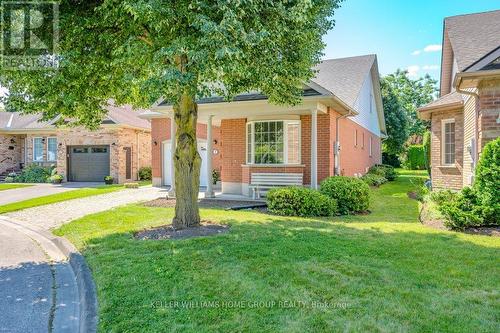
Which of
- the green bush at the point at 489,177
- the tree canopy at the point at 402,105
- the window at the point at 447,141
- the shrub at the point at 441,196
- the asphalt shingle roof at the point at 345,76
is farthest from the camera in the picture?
the tree canopy at the point at 402,105

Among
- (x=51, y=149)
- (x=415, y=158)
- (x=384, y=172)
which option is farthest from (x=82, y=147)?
(x=415, y=158)

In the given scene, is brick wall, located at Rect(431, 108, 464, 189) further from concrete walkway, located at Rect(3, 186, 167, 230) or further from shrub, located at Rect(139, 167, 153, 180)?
shrub, located at Rect(139, 167, 153, 180)

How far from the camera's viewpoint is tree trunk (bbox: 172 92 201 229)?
7.64 metres

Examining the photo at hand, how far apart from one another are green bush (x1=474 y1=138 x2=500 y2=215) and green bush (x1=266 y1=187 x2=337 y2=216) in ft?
11.9

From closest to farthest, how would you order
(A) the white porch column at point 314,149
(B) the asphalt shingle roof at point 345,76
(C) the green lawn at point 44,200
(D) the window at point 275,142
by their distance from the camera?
1. (A) the white porch column at point 314,149
2. (C) the green lawn at point 44,200
3. (D) the window at point 275,142
4. (B) the asphalt shingle roof at point 345,76

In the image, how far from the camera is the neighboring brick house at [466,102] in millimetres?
8438

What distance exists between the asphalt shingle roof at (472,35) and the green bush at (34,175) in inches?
896

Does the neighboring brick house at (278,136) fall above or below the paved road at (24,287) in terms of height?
above

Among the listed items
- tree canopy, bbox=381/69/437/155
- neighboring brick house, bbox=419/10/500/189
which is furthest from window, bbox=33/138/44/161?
tree canopy, bbox=381/69/437/155

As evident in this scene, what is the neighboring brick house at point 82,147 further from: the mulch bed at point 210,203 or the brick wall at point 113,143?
the mulch bed at point 210,203

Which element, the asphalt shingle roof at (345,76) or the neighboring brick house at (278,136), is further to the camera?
the asphalt shingle roof at (345,76)

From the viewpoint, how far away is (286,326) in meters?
3.51

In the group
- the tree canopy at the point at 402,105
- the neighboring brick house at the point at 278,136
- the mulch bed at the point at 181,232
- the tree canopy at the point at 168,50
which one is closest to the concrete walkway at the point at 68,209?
the mulch bed at the point at 181,232

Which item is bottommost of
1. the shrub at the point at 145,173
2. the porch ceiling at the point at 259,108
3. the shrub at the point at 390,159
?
the shrub at the point at 145,173
